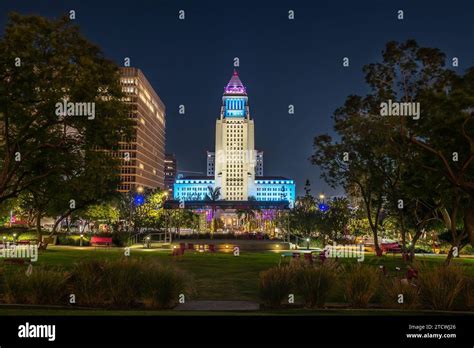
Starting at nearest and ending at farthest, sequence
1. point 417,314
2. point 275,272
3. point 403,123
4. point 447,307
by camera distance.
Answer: point 417,314
point 447,307
point 275,272
point 403,123

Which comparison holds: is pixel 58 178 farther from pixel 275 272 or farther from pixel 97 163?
pixel 275 272

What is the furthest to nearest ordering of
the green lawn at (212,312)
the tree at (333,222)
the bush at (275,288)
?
the tree at (333,222)
the bush at (275,288)
the green lawn at (212,312)

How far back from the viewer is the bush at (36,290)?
47.8 ft

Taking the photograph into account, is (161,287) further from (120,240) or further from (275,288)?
(120,240)

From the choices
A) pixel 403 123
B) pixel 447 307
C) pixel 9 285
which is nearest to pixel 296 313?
pixel 447 307

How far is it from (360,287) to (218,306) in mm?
4162

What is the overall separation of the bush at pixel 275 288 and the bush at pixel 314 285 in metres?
0.30

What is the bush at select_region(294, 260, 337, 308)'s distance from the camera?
49.4 feet

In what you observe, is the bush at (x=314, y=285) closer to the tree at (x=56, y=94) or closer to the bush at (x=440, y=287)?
the bush at (x=440, y=287)

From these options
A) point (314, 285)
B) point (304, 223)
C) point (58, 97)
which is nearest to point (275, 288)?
point (314, 285)

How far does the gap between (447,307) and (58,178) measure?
79.2ft

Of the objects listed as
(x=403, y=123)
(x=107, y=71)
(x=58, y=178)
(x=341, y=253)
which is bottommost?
(x=341, y=253)

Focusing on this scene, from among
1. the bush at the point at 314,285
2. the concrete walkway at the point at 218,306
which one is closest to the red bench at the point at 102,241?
Result: the concrete walkway at the point at 218,306

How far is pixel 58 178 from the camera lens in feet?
104
